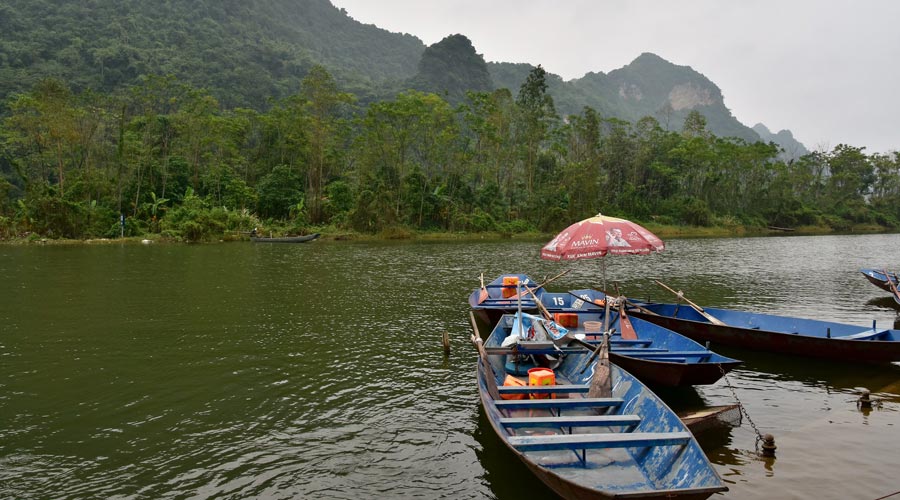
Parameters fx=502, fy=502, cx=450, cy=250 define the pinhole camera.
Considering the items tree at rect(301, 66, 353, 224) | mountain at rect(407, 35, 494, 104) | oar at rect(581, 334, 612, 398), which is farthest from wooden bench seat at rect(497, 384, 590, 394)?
mountain at rect(407, 35, 494, 104)

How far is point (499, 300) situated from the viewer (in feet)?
50.0

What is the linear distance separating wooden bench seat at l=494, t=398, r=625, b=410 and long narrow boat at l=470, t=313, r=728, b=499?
1 centimetres

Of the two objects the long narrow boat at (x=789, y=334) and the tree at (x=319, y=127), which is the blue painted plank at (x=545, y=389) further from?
the tree at (x=319, y=127)

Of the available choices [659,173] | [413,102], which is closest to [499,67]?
[659,173]

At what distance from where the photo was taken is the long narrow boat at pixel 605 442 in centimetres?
488

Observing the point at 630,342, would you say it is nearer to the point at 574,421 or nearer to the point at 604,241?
the point at 604,241

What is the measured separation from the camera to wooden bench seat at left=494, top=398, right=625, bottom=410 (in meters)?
6.65

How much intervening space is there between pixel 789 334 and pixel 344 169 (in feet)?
188

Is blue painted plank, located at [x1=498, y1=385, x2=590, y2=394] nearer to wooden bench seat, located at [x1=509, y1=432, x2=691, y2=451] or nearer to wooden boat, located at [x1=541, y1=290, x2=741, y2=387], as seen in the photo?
wooden bench seat, located at [x1=509, y1=432, x2=691, y2=451]

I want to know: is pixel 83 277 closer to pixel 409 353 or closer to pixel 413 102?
pixel 409 353

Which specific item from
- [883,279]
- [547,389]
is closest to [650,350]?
[547,389]

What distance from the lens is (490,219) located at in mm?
56844

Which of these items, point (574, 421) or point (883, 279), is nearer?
point (574, 421)

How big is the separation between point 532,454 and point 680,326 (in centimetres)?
788
